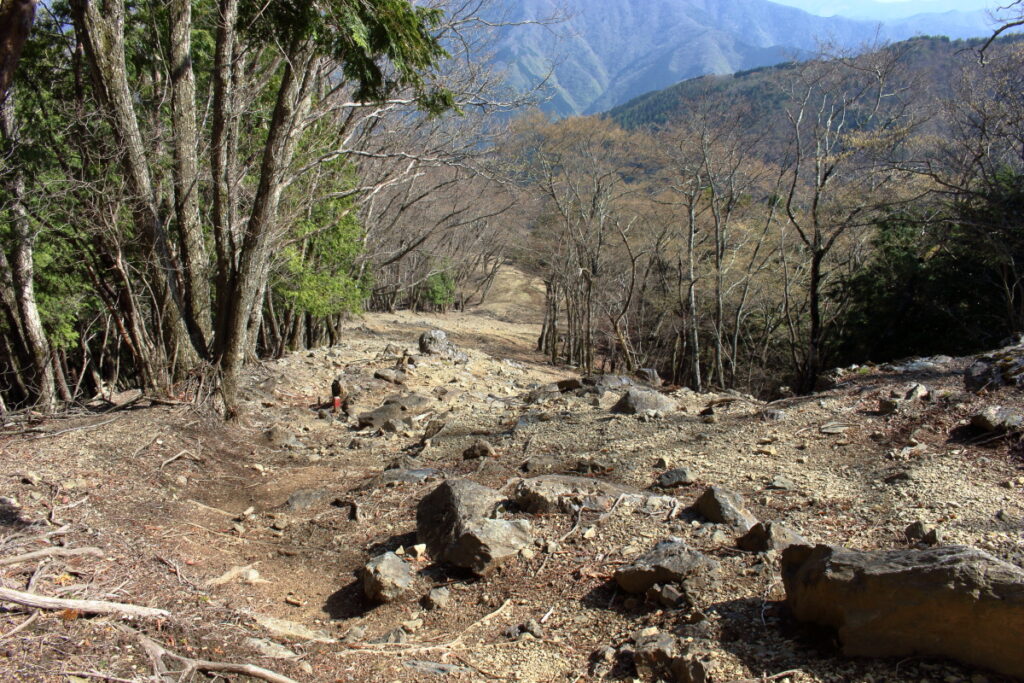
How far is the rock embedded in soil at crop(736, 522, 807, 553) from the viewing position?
332 centimetres

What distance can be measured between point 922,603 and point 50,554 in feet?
12.6

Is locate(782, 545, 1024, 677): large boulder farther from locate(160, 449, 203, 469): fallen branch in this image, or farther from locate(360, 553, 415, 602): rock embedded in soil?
locate(160, 449, 203, 469): fallen branch

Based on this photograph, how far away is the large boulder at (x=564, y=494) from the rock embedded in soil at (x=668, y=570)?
871 mm

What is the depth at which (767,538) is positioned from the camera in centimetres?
334

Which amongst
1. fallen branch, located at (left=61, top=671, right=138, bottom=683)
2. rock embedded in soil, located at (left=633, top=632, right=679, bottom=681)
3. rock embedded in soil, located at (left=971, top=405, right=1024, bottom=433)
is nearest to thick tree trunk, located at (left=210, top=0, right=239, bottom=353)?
fallen branch, located at (left=61, top=671, right=138, bottom=683)

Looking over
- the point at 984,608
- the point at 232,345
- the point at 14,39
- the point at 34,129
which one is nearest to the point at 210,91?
the point at 34,129

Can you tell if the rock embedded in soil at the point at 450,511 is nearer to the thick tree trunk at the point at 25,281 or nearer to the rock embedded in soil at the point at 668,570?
the rock embedded in soil at the point at 668,570

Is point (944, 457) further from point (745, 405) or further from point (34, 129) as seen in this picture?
point (34, 129)

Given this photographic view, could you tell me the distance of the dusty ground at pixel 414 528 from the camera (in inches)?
108

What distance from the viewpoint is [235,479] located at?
5.56m

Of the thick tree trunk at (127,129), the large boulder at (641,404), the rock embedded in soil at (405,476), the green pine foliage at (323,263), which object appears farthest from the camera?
the green pine foliage at (323,263)

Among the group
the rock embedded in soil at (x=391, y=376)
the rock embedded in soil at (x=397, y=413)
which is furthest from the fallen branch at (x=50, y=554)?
the rock embedded in soil at (x=391, y=376)

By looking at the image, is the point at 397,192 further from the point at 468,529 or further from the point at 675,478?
the point at 468,529

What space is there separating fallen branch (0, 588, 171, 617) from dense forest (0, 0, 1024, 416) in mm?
2344
